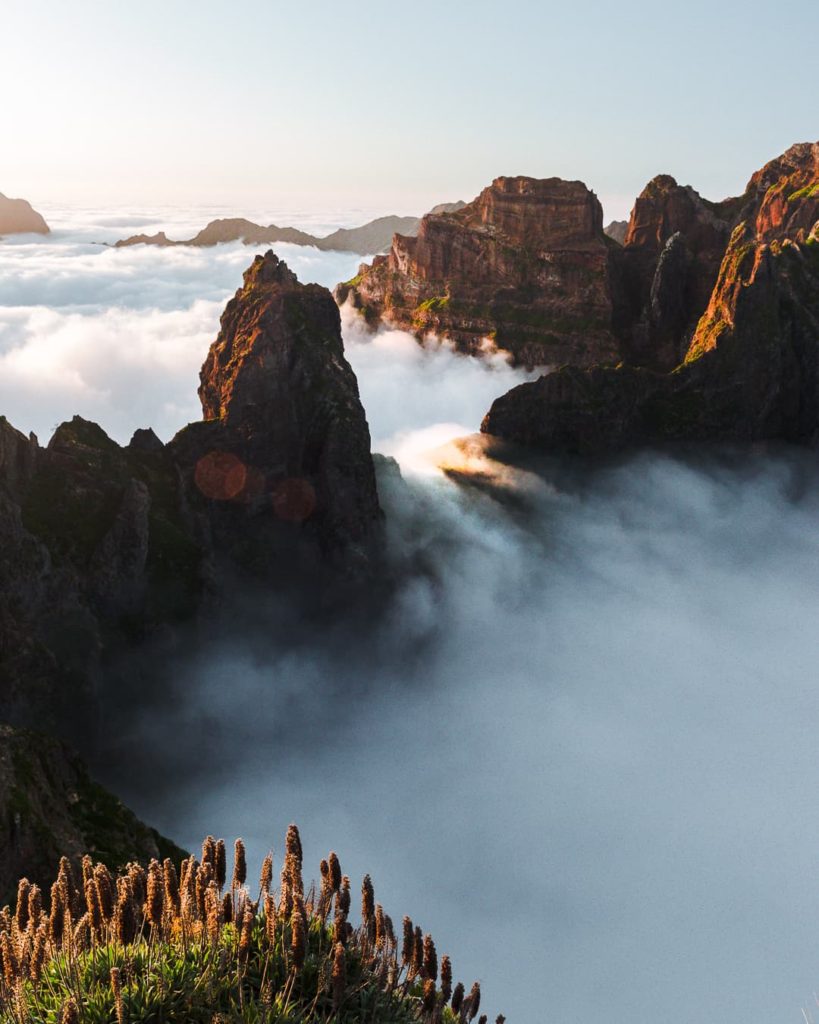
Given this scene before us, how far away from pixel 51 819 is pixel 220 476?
69278mm

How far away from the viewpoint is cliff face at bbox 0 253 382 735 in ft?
261

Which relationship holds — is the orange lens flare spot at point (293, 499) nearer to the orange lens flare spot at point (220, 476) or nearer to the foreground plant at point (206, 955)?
the orange lens flare spot at point (220, 476)

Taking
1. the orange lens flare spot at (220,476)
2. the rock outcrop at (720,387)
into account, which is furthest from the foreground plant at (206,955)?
the rock outcrop at (720,387)

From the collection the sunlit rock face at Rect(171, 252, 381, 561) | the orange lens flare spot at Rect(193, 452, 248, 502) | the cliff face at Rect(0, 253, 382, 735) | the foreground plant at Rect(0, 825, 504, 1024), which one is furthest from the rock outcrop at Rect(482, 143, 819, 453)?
the foreground plant at Rect(0, 825, 504, 1024)

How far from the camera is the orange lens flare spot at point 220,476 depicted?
111 m

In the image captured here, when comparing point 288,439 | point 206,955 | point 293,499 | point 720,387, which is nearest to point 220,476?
point 293,499

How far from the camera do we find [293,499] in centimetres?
11588

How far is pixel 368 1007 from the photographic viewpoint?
2205 cm

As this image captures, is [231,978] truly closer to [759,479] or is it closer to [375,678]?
[375,678]

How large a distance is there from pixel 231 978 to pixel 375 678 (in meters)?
85.6

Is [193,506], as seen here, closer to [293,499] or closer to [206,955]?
[293,499]

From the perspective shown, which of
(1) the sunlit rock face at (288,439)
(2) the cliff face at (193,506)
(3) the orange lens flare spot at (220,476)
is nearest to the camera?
(2) the cliff face at (193,506)

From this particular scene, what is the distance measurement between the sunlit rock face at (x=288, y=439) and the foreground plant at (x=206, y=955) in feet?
300

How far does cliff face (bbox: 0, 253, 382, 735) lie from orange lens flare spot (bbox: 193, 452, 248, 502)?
0.19 meters
